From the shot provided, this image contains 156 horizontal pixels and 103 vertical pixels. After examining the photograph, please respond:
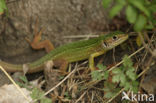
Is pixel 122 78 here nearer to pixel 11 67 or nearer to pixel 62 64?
pixel 62 64

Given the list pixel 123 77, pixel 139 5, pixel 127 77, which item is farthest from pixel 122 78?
pixel 139 5

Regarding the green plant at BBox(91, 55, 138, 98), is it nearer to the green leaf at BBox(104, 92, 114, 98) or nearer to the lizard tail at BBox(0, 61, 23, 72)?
the green leaf at BBox(104, 92, 114, 98)

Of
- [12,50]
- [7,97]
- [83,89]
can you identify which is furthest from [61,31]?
[7,97]

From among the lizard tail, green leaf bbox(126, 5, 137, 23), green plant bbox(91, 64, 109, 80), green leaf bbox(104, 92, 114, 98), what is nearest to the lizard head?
green plant bbox(91, 64, 109, 80)

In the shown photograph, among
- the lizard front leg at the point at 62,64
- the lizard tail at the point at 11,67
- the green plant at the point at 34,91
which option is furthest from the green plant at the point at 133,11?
the lizard tail at the point at 11,67

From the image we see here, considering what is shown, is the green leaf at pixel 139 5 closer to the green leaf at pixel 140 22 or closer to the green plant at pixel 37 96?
the green leaf at pixel 140 22

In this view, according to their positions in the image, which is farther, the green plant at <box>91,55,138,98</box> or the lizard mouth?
the lizard mouth
